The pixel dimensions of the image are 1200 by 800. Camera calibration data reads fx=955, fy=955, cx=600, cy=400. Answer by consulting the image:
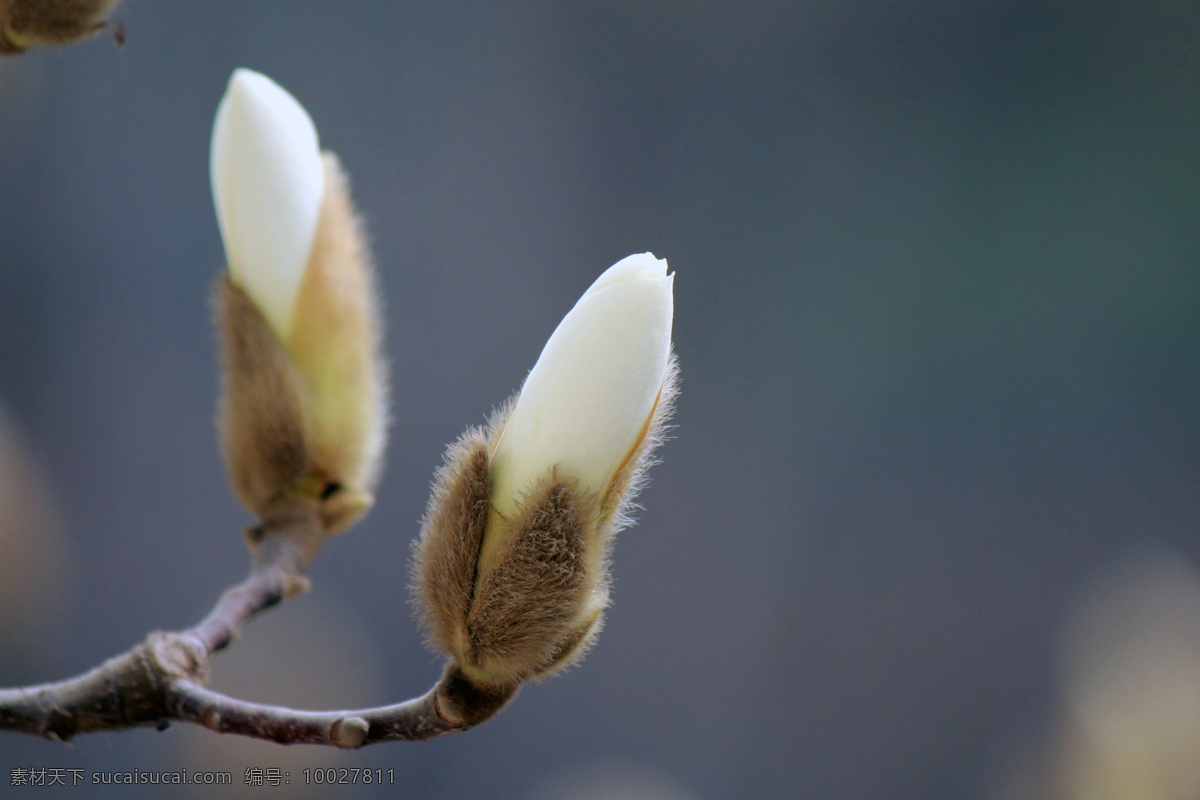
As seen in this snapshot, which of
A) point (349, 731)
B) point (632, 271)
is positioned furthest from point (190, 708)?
point (632, 271)

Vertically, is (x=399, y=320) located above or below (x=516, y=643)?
above

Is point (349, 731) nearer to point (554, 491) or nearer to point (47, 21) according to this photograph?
point (554, 491)

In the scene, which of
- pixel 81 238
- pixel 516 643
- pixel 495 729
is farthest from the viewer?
pixel 495 729

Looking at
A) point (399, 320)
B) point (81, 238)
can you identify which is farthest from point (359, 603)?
point (81, 238)

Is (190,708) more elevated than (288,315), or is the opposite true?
(288,315)

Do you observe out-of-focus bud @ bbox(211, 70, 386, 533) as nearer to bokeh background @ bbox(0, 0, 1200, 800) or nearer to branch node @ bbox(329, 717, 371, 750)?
branch node @ bbox(329, 717, 371, 750)

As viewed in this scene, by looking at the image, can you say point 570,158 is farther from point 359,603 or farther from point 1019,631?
point 1019,631

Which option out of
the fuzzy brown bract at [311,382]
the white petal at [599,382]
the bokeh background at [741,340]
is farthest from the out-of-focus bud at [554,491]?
the bokeh background at [741,340]

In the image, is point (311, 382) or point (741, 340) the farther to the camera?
point (741, 340)

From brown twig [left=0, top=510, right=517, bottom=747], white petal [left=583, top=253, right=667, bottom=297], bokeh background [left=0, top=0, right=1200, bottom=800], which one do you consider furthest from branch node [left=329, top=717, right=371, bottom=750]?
bokeh background [left=0, top=0, right=1200, bottom=800]
